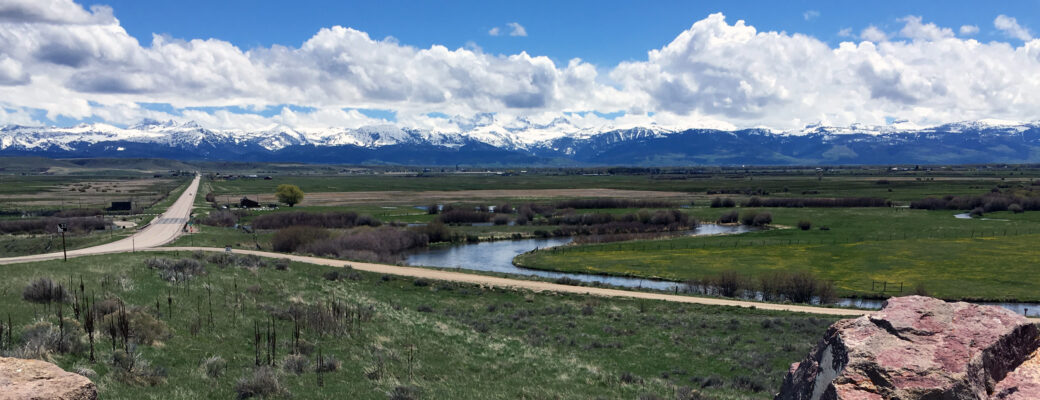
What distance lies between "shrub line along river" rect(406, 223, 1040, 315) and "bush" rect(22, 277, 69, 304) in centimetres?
3916

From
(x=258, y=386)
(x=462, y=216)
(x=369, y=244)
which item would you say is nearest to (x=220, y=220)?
(x=369, y=244)

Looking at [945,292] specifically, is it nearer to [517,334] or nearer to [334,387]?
[517,334]

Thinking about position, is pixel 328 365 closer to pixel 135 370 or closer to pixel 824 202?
pixel 135 370

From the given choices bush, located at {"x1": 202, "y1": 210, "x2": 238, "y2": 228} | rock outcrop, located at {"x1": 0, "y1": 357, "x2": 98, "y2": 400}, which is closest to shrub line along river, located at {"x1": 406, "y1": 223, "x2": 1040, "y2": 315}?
bush, located at {"x1": 202, "y1": 210, "x2": 238, "y2": 228}

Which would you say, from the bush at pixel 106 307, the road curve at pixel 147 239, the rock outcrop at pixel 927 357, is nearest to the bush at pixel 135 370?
the bush at pixel 106 307

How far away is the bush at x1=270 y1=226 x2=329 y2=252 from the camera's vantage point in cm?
7338

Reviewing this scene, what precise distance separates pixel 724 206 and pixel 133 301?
5298 inches

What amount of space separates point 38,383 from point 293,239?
7008 centimetres

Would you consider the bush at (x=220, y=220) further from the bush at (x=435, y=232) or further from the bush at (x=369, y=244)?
the bush at (x=435, y=232)

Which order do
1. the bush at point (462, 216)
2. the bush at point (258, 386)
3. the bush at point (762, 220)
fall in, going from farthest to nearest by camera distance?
the bush at point (462, 216) < the bush at point (762, 220) < the bush at point (258, 386)

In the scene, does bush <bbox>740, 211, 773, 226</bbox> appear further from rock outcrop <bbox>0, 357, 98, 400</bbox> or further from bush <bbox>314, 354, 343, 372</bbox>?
rock outcrop <bbox>0, 357, 98, 400</bbox>

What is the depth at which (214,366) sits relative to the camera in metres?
15.9

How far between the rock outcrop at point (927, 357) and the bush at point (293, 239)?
71.6m

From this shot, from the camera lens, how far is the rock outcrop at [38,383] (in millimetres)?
7742
